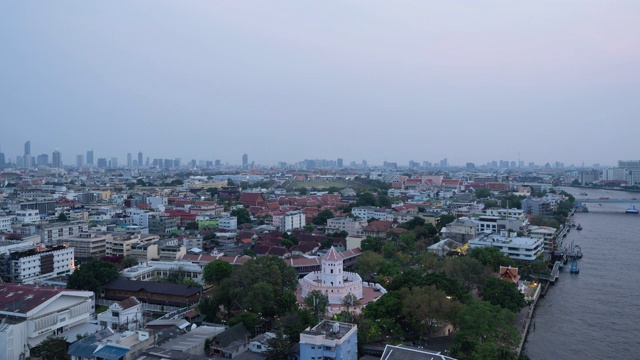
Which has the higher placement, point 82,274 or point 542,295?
point 82,274

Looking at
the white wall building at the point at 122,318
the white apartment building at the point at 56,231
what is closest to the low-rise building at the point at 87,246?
the white apartment building at the point at 56,231

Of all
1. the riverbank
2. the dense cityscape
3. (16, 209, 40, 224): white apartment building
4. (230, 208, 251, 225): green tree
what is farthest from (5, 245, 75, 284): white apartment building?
the riverbank

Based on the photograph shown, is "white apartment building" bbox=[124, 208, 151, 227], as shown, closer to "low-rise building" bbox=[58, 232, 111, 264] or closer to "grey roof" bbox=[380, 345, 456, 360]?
"low-rise building" bbox=[58, 232, 111, 264]

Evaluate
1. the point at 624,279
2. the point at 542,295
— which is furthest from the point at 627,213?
the point at 542,295

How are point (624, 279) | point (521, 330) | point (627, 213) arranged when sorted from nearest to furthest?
point (521, 330)
point (624, 279)
point (627, 213)

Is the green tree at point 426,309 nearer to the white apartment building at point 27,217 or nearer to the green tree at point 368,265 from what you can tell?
the green tree at point 368,265

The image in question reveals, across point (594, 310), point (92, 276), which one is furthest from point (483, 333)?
point (92, 276)

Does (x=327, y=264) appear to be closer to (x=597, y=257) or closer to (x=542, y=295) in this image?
(x=542, y=295)
